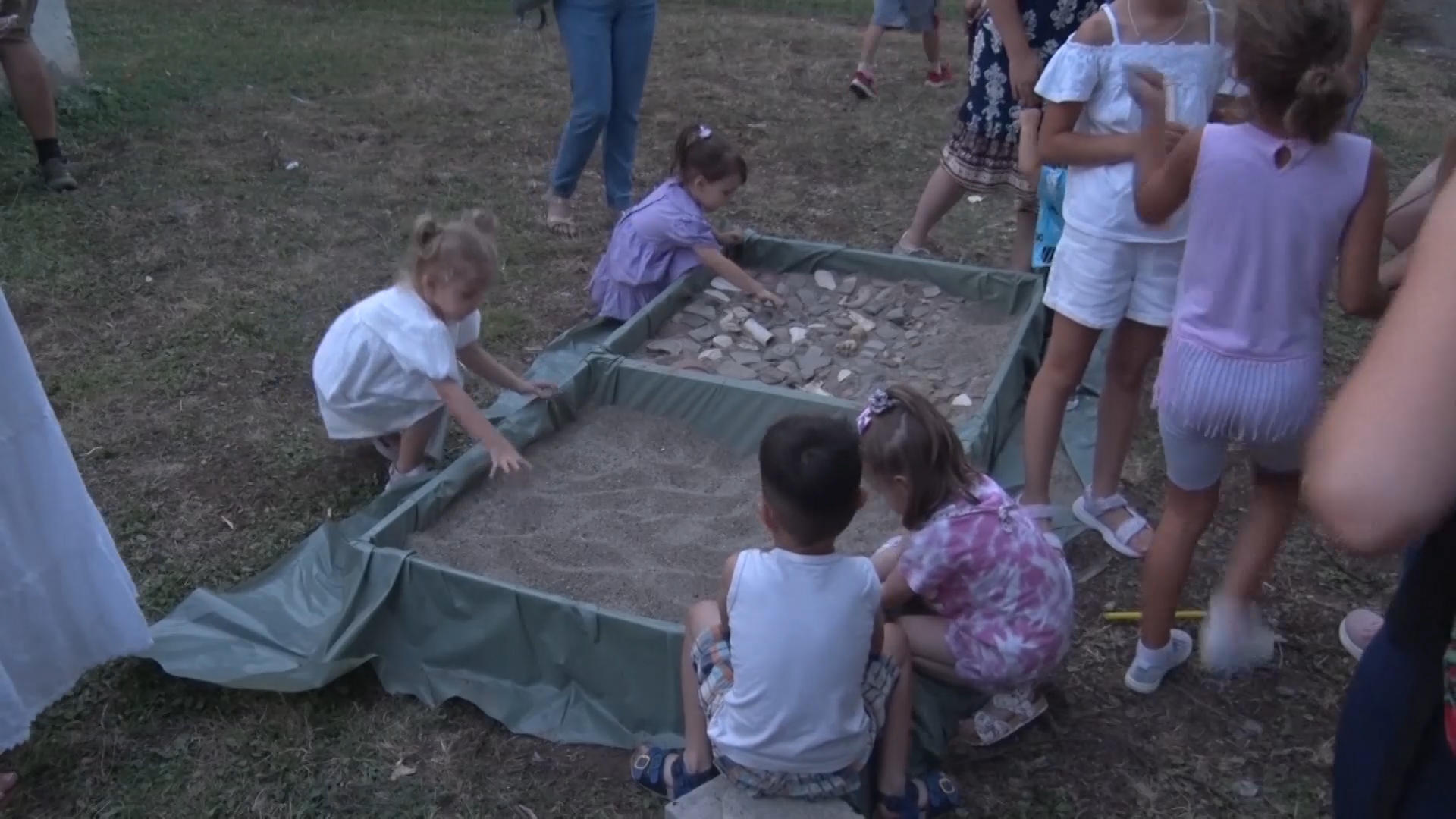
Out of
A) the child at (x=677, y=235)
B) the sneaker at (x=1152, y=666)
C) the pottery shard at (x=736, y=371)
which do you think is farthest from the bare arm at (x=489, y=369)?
the sneaker at (x=1152, y=666)

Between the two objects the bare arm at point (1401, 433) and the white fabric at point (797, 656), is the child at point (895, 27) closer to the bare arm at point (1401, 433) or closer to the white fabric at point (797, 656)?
the white fabric at point (797, 656)

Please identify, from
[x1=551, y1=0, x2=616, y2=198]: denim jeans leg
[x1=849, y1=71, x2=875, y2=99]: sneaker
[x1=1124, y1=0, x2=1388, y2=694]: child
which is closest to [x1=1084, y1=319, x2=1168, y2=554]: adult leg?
[x1=1124, y1=0, x2=1388, y2=694]: child

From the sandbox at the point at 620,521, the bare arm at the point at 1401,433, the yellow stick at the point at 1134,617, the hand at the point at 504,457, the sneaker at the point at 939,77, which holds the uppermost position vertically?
the bare arm at the point at 1401,433

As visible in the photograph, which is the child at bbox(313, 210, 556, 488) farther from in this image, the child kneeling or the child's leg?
the child kneeling

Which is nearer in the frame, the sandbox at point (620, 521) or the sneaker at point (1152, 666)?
the sneaker at point (1152, 666)

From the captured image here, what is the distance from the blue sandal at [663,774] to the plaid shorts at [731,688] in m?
0.07

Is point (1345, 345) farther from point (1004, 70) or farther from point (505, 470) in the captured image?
point (505, 470)

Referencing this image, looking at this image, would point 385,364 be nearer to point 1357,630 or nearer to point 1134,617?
point 1134,617

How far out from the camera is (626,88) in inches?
192

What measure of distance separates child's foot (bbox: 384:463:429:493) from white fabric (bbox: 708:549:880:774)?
141 centimetres

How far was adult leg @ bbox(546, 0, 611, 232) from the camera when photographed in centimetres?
458

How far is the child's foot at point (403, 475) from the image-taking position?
10.5 ft

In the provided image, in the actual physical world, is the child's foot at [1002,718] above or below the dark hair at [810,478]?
below

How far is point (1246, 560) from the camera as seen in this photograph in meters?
2.57
